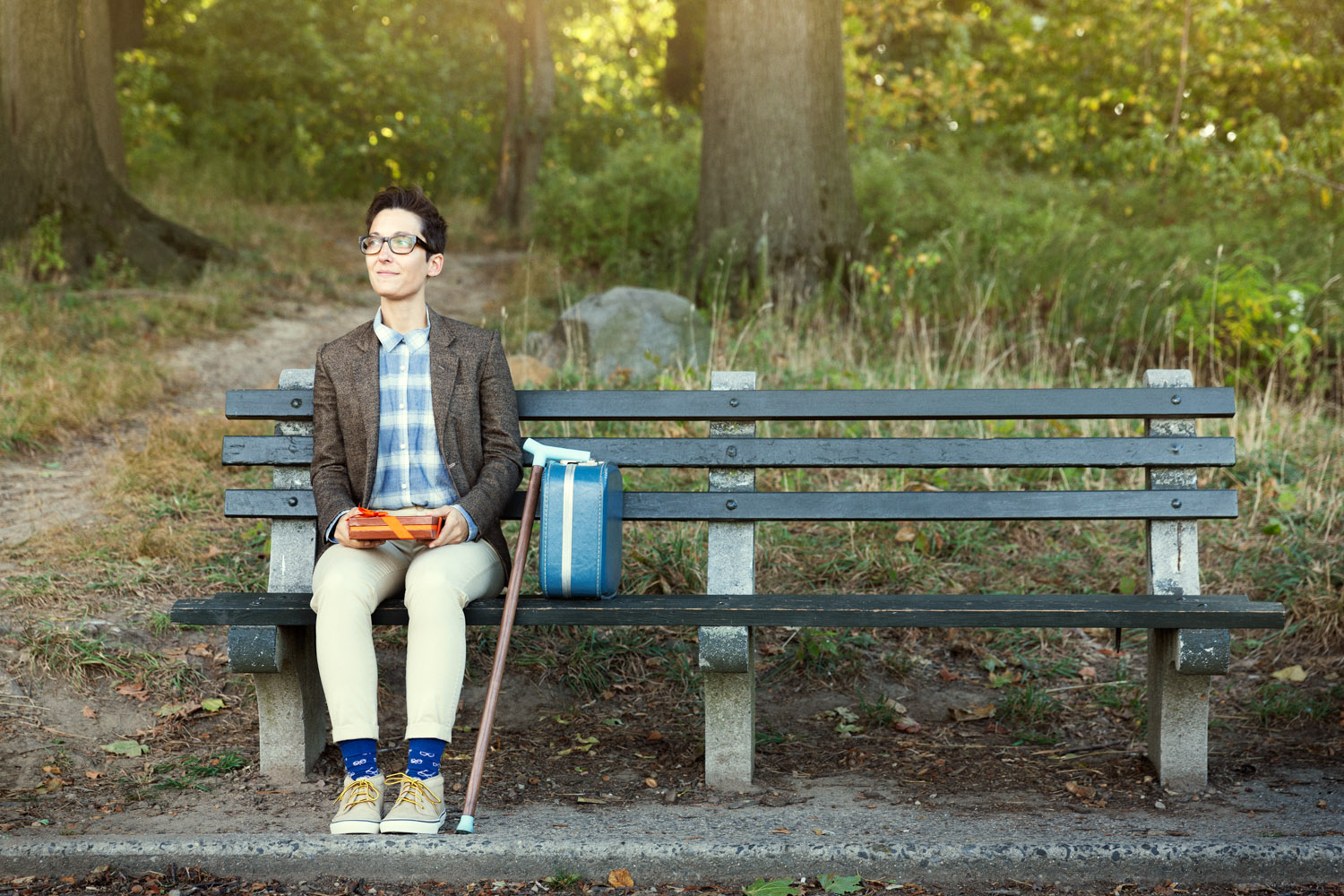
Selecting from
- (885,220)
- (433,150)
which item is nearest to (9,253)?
(885,220)

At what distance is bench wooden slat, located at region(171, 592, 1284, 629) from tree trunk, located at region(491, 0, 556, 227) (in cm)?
1278

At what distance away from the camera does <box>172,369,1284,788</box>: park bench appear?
3160 millimetres

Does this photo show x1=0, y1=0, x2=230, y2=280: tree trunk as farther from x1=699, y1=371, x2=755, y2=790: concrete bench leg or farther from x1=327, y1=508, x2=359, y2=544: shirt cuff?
x1=699, y1=371, x2=755, y2=790: concrete bench leg

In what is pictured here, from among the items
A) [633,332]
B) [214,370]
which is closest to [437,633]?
[633,332]

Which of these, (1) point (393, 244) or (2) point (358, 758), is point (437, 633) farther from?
(1) point (393, 244)

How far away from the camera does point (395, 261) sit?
327 centimetres

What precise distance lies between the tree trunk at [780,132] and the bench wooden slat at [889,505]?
4.97m

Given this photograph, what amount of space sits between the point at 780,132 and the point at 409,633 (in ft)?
Answer: 20.3

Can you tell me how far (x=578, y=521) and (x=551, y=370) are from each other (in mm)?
3669

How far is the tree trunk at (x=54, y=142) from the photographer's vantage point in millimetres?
8766

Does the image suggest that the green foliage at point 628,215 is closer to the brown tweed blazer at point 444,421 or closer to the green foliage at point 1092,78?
the green foliage at point 1092,78

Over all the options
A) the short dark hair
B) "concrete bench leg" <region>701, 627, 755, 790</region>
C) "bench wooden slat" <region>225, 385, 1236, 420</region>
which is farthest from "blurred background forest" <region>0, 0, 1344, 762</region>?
the short dark hair

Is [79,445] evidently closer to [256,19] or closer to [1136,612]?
[1136,612]

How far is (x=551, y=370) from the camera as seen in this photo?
6.74 meters
